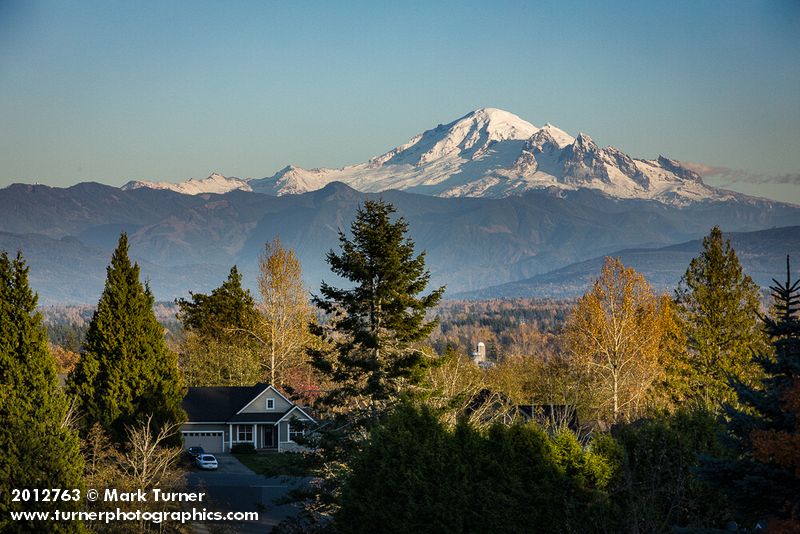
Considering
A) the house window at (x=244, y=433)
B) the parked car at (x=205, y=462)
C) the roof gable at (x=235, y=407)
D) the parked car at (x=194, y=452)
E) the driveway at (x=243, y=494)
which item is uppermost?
the roof gable at (x=235, y=407)

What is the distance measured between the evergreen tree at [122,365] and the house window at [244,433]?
67.9 ft

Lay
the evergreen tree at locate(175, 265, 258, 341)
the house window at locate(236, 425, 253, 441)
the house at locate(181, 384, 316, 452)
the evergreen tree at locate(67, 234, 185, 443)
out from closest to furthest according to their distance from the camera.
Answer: the evergreen tree at locate(67, 234, 185, 443) → the house at locate(181, 384, 316, 452) → the house window at locate(236, 425, 253, 441) → the evergreen tree at locate(175, 265, 258, 341)

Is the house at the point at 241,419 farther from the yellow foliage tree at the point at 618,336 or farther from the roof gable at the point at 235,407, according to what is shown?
the yellow foliage tree at the point at 618,336

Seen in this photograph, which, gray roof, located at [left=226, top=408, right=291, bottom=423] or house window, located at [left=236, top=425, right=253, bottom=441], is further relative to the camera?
house window, located at [left=236, top=425, right=253, bottom=441]

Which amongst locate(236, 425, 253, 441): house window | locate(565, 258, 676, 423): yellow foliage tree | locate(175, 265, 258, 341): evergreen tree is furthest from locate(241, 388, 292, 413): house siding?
locate(565, 258, 676, 423): yellow foliage tree

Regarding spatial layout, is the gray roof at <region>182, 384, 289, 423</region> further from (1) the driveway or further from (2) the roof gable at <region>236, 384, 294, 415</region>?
(1) the driveway

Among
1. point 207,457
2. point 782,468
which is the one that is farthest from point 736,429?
point 207,457

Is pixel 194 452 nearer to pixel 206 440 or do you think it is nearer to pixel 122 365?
pixel 206 440

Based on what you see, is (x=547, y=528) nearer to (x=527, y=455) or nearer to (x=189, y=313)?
(x=527, y=455)

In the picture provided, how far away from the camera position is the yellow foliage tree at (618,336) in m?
45.2

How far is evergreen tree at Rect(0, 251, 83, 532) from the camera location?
67.9 feet

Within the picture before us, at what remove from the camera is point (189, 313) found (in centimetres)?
7288

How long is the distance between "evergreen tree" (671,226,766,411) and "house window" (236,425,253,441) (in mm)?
26718

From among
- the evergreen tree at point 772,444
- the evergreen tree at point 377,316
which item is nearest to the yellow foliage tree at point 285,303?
the evergreen tree at point 377,316
